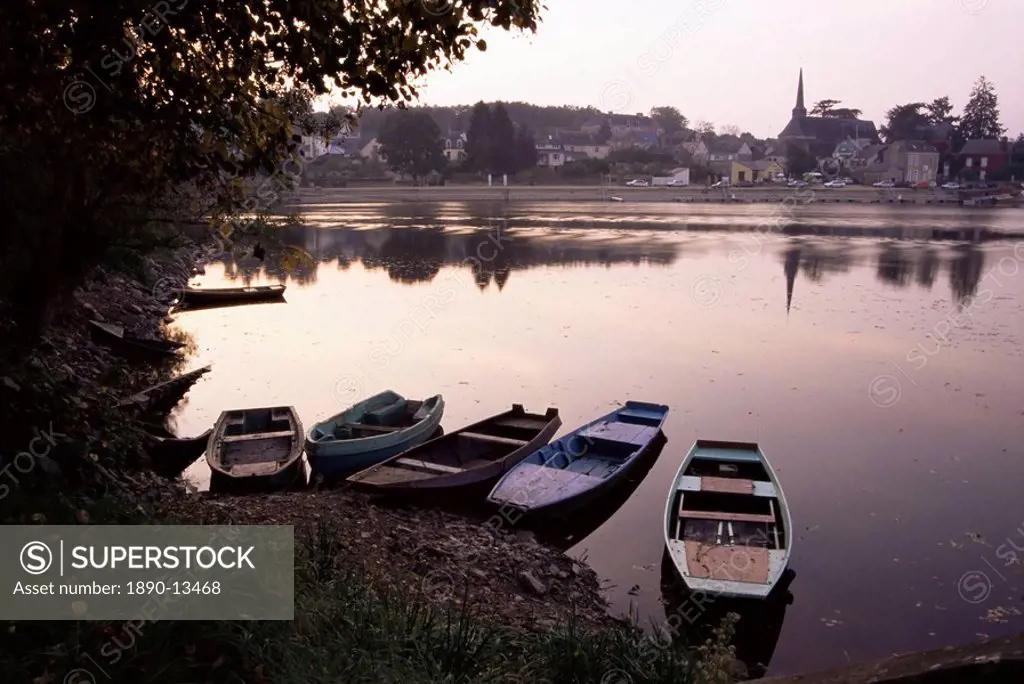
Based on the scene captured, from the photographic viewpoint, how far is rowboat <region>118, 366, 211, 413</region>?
1231 centimetres

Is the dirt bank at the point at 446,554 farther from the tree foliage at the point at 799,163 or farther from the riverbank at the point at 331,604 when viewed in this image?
the tree foliage at the point at 799,163

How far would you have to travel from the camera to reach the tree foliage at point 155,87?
5.43m

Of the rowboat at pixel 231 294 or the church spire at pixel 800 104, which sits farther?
the church spire at pixel 800 104

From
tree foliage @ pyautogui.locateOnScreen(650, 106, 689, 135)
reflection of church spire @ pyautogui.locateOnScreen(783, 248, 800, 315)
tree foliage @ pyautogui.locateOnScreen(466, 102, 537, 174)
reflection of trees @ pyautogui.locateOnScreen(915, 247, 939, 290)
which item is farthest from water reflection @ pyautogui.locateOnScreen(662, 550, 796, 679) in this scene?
tree foliage @ pyautogui.locateOnScreen(650, 106, 689, 135)

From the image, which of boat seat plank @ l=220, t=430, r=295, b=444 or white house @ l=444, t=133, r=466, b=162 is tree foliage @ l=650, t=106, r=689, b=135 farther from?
boat seat plank @ l=220, t=430, r=295, b=444

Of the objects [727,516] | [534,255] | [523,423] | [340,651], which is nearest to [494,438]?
[523,423]

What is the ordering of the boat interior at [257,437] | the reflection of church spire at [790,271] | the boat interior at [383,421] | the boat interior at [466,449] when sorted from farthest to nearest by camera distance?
the reflection of church spire at [790,271] → the boat interior at [383,421] → the boat interior at [257,437] → the boat interior at [466,449]

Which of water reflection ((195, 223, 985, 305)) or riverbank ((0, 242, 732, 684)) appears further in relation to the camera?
water reflection ((195, 223, 985, 305))

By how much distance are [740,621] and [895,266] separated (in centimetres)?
2912

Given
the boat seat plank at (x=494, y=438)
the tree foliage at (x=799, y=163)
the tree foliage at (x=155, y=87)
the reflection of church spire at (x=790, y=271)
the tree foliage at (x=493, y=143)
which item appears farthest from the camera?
the tree foliage at (x=799, y=163)

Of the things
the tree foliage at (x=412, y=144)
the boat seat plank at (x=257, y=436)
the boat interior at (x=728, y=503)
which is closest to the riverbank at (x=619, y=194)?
the tree foliage at (x=412, y=144)

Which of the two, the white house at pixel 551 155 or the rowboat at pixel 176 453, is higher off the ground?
the white house at pixel 551 155

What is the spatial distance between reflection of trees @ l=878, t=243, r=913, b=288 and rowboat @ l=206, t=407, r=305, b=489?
77.8ft

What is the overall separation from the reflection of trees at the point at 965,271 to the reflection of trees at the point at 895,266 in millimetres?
1510
